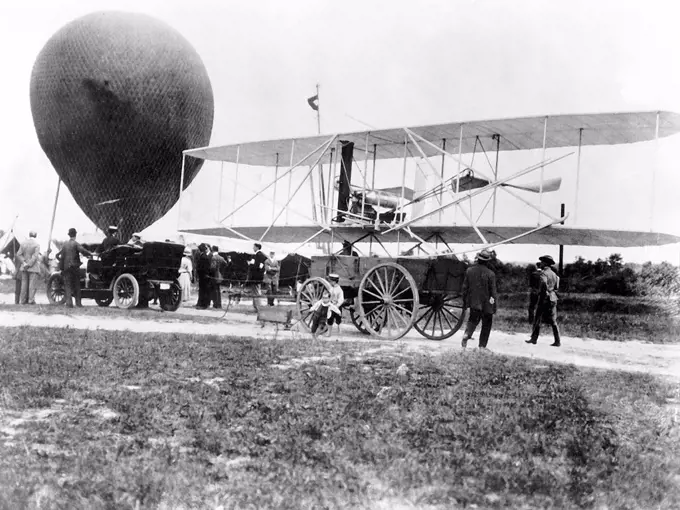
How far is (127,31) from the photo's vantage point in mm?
19812

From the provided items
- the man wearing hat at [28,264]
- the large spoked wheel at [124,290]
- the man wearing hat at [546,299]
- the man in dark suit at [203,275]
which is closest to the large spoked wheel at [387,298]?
the man wearing hat at [546,299]

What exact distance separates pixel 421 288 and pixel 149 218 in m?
14.9

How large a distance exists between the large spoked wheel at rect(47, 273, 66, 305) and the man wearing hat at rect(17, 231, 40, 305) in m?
0.54

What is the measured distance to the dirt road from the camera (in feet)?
26.4

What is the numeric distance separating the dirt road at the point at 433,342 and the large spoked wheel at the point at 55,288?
1.82m

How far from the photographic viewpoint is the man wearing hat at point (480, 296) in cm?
881

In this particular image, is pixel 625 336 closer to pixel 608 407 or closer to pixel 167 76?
pixel 608 407

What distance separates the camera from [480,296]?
348 inches

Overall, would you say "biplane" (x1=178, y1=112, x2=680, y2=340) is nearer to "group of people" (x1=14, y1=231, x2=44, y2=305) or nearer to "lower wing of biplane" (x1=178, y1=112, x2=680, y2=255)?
"lower wing of biplane" (x1=178, y1=112, x2=680, y2=255)

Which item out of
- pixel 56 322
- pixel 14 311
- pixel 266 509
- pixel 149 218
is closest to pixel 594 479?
pixel 266 509

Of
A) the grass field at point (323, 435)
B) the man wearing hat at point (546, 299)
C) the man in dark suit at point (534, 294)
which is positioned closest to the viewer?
the grass field at point (323, 435)

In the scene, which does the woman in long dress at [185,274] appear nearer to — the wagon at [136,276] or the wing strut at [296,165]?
the wagon at [136,276]

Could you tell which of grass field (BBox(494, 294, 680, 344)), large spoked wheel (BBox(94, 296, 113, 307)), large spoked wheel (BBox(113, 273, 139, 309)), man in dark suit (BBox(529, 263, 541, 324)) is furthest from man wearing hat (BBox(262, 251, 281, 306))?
man in dark suit (BBox(529, 263, 541, 324))

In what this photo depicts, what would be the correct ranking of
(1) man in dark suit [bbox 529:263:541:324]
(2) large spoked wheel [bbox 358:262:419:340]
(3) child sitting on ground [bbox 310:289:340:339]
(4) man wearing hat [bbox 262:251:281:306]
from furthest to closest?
(4) man wearing hat [bbox 262:251:281:306] < (1) man in dark suit [bbox 529:263:541:324] < (2) large spoked wheel [bbox 358:262:419:340] < (3) child sitting on ground [bbox 310:289:340:339]
